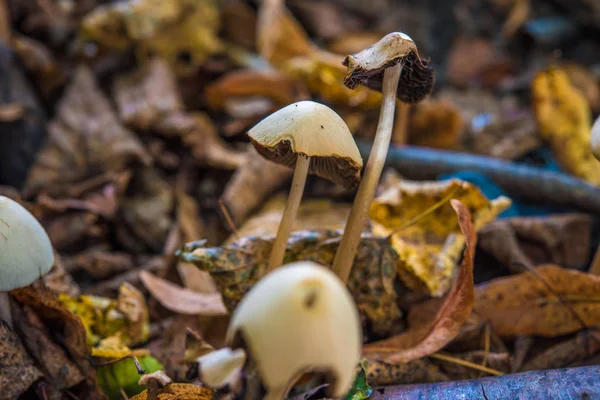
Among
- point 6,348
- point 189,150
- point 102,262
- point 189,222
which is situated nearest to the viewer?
point 6,348

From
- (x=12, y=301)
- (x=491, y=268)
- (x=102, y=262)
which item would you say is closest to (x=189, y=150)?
(x=102, y=262)

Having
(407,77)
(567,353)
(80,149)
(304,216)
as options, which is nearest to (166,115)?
(80,149)

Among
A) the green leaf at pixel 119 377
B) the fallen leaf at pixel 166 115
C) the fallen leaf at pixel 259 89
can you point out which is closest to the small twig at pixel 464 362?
the green leaf at pixel 119 377

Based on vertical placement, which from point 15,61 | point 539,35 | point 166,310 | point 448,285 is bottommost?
point 166,310

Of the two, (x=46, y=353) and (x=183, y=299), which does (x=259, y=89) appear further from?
(x=46, y=353)

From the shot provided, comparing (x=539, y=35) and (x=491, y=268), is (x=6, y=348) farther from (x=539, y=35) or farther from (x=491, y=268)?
(x=539, y=35)

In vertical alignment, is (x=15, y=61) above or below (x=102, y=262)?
above
